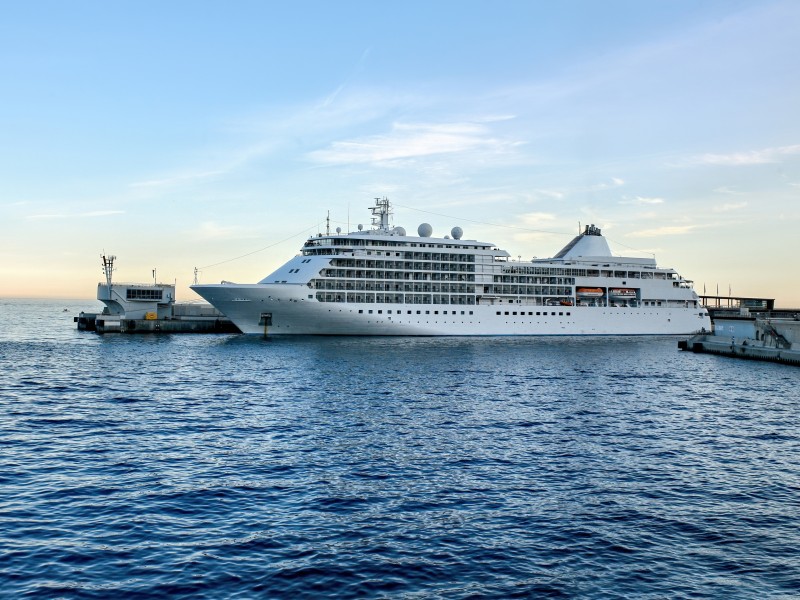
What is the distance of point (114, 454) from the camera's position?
81.5ft

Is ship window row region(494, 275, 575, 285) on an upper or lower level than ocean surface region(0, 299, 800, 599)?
upper

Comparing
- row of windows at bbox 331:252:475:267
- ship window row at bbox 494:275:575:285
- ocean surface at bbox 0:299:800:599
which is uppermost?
row of windows at bbox 331:252:475:267

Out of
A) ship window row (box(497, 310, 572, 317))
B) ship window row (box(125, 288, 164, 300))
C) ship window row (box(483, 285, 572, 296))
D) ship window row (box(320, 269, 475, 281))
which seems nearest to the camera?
ship window row (box(320, 269, 475, 281))

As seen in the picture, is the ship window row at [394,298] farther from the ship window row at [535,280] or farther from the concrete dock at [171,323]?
the concrete dock at [171,323]

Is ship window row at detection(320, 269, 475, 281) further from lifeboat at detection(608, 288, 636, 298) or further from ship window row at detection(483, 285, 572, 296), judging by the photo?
lifeboat at detection(608, 288, 636, 298)

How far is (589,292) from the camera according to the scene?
9962cm

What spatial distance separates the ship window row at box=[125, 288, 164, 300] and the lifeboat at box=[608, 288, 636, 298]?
68024mm

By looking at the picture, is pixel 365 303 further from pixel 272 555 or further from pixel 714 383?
pixel 272 555

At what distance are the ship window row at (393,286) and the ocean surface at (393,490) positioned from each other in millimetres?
35818

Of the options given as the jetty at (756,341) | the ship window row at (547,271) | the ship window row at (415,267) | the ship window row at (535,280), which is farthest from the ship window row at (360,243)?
the jetty at (756,341)

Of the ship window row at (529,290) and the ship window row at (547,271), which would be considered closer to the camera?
the ship window row at (529,290)

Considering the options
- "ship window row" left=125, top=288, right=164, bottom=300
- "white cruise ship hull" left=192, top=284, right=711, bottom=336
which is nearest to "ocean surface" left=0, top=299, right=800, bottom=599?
"white cruise ship hull" left=192, top=284, right=711, bottom=336

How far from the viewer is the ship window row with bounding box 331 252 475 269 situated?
8244cm

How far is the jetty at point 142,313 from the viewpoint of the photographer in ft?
304
